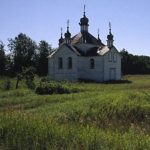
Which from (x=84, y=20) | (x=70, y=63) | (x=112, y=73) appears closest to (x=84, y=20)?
(x=84, y=20)

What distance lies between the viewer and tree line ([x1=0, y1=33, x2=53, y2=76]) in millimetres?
77375

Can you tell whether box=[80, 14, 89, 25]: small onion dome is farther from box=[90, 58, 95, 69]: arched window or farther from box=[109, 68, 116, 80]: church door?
box=[109, 68, 116, 80]: church door

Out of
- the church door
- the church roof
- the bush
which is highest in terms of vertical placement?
the church roof

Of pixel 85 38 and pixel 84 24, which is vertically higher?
pixel 84 24

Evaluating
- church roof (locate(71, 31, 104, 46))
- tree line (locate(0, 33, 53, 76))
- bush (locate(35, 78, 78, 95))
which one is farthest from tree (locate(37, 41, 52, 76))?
bush (locate(35, 78, 78, 95))

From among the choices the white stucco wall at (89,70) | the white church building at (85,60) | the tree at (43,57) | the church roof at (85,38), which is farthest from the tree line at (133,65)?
the white stucco wall at (89,70)

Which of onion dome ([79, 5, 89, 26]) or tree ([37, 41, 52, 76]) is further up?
onion dome ([79, 5, 89, 26])

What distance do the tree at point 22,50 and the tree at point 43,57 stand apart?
1.42 metres

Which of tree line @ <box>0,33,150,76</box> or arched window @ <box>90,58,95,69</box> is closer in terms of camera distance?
arched window @ <box>90,58,95,69</box>

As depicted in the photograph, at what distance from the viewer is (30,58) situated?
8338 cm

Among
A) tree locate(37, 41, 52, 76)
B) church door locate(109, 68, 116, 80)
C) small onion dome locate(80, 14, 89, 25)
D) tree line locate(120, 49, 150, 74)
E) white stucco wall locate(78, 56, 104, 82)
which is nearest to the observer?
white stucco wall locate(78, 56, 104, 82)

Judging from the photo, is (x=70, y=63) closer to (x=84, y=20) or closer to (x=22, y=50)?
(x=84, y=20)

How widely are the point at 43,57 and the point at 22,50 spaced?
9.79 metres

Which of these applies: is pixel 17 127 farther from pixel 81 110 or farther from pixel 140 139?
pixel 81 110
